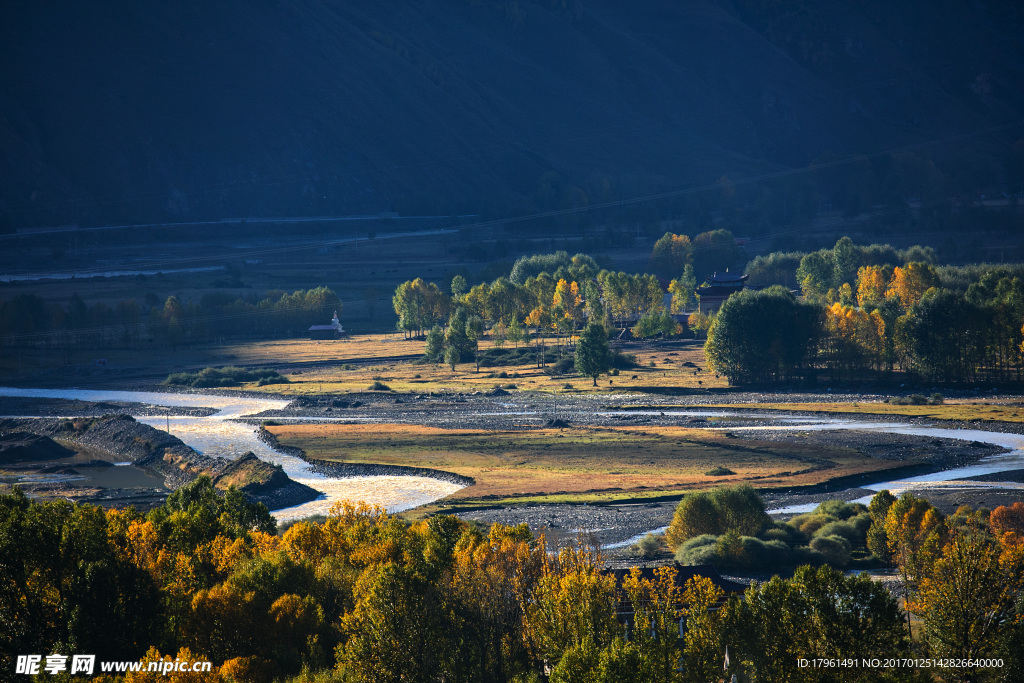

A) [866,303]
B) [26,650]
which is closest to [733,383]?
[866,303]

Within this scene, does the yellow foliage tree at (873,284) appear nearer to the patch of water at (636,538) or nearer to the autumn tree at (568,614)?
the patch of water at (636,538)

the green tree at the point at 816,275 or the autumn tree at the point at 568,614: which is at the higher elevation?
the green tree at the point at 816,275

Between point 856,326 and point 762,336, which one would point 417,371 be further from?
point 856,326

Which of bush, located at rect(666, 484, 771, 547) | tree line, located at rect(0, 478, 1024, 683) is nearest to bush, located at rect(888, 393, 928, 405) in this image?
bush, located at rect(666, 484, 771, 547)

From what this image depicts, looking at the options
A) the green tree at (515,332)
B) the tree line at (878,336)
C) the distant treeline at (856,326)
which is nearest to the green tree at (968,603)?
the tree line at (878,336)

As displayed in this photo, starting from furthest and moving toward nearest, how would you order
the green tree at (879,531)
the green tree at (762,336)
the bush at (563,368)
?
the bush at (563,368)
the green tree at (762,336)
the green tree at (879,531)

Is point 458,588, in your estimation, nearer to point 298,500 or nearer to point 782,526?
point 782,526

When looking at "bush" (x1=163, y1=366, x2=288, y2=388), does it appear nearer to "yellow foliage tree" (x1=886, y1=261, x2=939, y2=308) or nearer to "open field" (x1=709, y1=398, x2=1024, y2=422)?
"open field" (x1=709, y1=398, x2=1024, y2=422)
